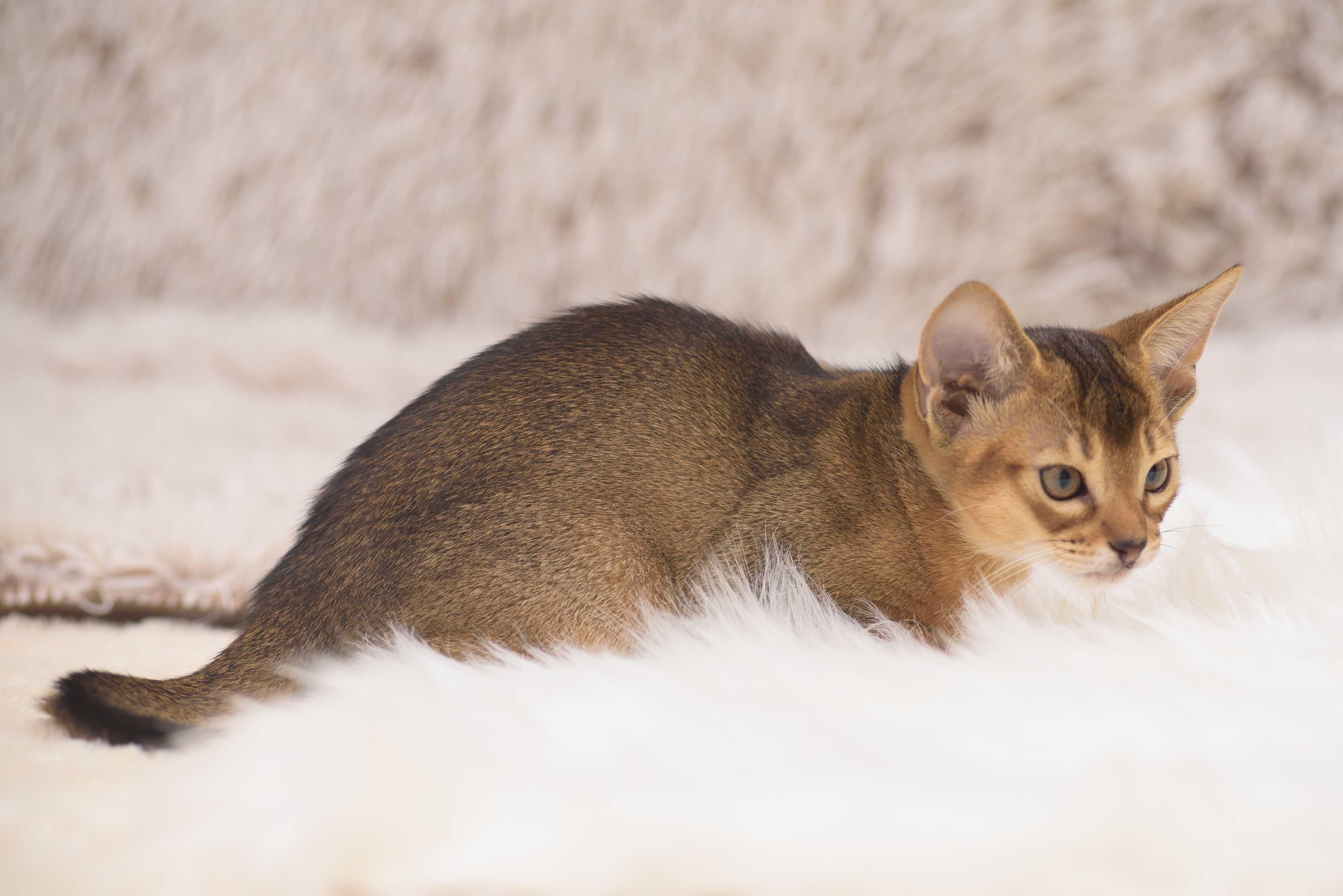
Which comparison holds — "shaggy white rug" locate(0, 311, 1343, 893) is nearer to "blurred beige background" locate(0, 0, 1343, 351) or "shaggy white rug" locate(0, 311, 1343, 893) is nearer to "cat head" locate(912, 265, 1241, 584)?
"cat head" locate(912, 265, 1241, 584)

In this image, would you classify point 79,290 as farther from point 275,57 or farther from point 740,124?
point 740,124

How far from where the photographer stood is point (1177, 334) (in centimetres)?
89

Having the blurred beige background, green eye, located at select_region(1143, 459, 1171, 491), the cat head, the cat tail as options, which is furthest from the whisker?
the blurred beige background

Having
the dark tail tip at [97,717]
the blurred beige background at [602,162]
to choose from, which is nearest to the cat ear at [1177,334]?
the blurred beige background at [602,162]

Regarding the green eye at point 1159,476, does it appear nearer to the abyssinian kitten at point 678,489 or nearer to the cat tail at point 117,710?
the abyssinian kitten at point 678,489

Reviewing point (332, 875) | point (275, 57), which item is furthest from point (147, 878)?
point (275, 57)

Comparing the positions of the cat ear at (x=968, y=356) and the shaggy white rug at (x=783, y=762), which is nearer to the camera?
the shaggy white rug at (x=783, y=762)

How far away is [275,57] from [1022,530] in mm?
1179

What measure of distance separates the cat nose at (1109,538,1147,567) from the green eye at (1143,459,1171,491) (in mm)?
65

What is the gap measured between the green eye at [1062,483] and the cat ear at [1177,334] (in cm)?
13

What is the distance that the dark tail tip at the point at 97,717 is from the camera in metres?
0.72

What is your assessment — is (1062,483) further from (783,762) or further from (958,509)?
(783,762)

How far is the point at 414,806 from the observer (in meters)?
0.55

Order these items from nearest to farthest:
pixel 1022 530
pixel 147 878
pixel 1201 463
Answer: pixel 147 878 < pixel 1022 530 < pixel 1201 463
